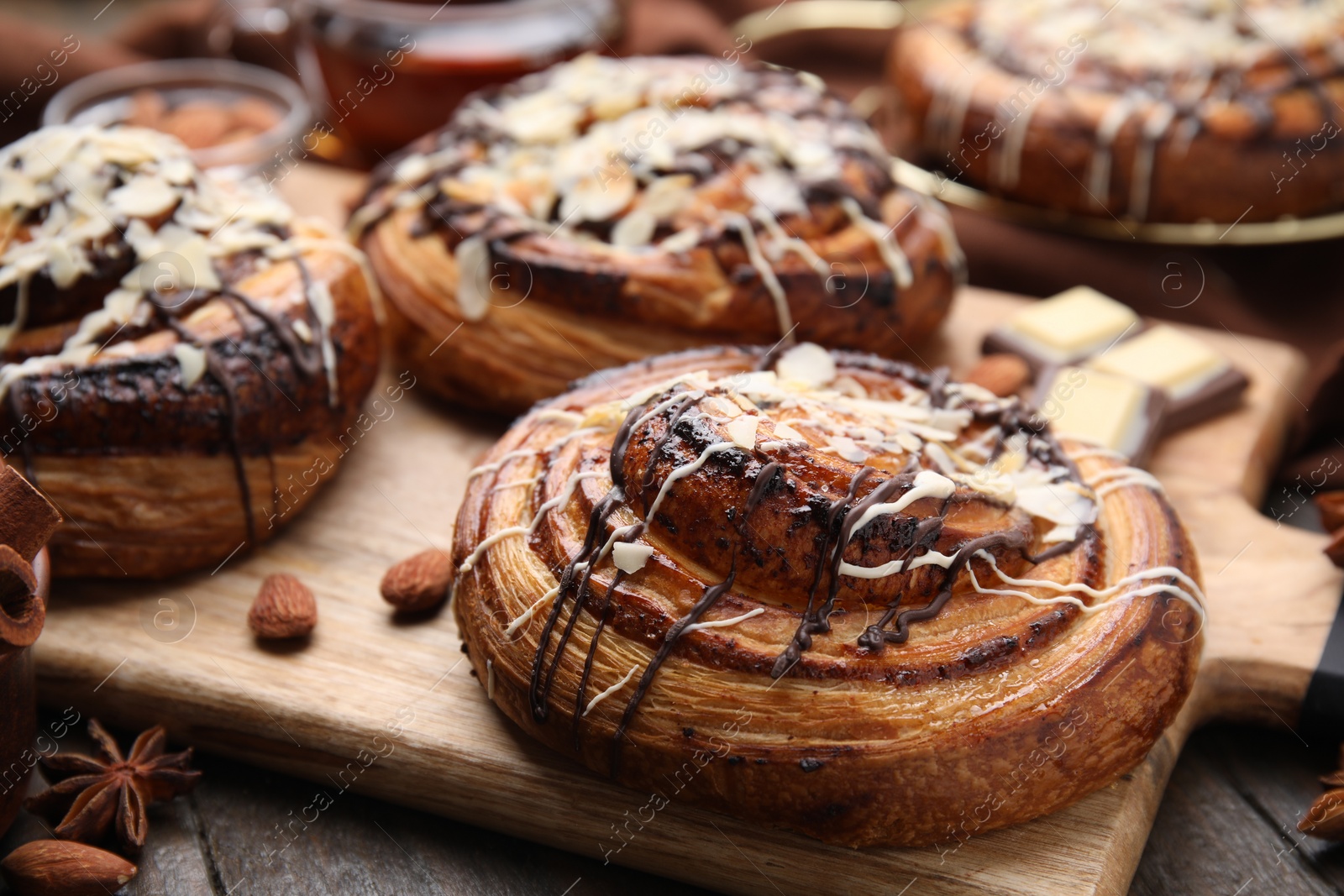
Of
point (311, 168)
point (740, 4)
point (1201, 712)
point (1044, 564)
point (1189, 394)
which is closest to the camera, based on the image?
point (1044, 564)

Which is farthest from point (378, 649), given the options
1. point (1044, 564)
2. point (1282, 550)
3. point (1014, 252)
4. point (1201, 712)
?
point (1014, 252)

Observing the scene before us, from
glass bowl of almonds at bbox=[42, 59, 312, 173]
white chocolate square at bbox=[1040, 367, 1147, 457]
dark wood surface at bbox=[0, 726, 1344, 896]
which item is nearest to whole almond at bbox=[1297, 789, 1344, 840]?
dark wood surface at bbox=[0, 726, 1344, 896]

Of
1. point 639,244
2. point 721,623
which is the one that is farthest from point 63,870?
point 639,244

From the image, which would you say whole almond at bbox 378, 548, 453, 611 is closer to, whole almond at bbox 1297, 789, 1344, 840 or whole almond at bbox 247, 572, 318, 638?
whole almond at bbox 247, 572, 318, 638

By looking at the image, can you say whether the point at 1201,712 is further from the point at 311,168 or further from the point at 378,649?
the point at 311,168

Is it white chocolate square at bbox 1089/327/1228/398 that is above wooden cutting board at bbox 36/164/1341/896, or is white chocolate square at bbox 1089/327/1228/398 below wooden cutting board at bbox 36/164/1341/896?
above

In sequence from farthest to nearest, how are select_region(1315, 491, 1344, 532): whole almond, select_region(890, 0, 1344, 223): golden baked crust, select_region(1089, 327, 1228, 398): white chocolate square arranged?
select_region(890, 0, 1344, 223): golden baked crust < select_region(1089, 327, 1228, 398): white chocolate square < select_region(1315, 491, 1344, 532): whole almond
